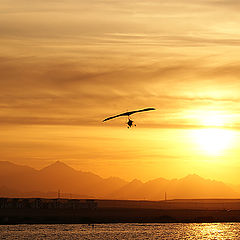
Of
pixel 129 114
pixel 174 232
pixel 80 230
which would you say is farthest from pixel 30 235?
pixel 129 114

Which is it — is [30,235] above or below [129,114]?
below

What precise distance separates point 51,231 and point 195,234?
39599 millimetres

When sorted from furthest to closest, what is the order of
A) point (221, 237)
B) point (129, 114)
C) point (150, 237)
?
point (221, 237) < point (150, 237) < point (129, 114)

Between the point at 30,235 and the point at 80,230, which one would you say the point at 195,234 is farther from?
the point at 30,235

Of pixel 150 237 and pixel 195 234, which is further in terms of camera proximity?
pixel 195 234

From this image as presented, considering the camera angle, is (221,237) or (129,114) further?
(221,237)

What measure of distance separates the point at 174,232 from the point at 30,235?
41.6 metres

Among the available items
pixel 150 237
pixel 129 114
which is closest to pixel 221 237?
pixel 150 237

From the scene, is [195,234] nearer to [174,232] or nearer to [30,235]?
[174,232]

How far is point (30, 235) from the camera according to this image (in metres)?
170

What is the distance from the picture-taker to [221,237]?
6993 inches

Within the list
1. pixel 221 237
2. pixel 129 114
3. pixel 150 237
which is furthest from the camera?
pixel 221 237

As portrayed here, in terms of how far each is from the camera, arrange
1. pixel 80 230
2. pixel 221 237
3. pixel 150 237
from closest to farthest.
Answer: pixel 150 237, pixel 221 237, pixel 80 230

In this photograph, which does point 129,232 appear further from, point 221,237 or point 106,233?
point 221,237
